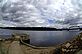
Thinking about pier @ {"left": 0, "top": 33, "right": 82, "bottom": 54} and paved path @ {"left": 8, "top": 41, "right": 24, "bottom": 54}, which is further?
paved path @ {"left": 8, "top": 41, "right": 24, "bottom": 54}

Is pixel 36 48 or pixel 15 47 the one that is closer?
pixel 36 48

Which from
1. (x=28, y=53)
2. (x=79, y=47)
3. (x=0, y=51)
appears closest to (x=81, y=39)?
(x=79, y=47)

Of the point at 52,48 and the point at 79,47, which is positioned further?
the point at 52,48

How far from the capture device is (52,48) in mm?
2541

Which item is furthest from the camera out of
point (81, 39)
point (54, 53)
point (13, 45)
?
point (13, 45)

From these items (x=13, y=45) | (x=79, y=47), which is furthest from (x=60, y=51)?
(x=13, y=45)

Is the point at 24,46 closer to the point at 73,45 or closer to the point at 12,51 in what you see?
the point at 12,51

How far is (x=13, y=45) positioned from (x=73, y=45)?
1045 millimetres

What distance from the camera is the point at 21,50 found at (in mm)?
2643

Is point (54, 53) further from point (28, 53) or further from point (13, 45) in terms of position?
point (13, 45)

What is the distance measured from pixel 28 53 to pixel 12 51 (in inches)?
13.0

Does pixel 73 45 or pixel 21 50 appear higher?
pixel 73 45

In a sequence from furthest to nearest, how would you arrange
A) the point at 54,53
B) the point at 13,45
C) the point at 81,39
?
the point at 13,45
the point at 54,53
the point at 81,39

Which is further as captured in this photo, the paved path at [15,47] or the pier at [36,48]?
the paved path at [15,47]
